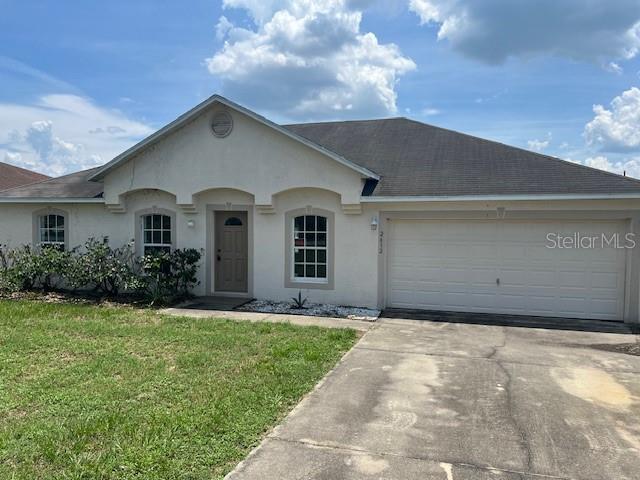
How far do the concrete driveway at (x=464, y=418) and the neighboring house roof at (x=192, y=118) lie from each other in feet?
14.8

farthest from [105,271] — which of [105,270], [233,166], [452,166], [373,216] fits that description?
[452,166]

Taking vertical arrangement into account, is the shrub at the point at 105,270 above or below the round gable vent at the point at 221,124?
below

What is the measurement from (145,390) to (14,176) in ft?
78.5

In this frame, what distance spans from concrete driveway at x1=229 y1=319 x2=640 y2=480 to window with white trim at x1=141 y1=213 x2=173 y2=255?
720 cm

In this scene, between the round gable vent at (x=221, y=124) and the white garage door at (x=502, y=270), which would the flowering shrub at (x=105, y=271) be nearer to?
the round gable vent at (x=221, y=124)

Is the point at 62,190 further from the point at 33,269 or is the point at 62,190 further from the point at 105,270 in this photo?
the point at 105,270

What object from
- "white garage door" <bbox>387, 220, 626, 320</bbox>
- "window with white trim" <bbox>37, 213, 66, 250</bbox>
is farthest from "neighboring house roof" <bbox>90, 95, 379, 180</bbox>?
"window with white trim" <bbox>37, 213, 66, 250</bbox>

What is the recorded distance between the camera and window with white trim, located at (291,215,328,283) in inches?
466

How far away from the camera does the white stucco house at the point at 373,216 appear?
1037 centimetres

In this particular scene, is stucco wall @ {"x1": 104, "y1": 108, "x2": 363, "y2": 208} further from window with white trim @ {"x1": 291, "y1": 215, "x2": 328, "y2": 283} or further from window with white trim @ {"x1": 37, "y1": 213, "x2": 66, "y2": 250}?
window with white trim @ {"x1": 37, "y1": 213, "x2": 66, "y2": 250}

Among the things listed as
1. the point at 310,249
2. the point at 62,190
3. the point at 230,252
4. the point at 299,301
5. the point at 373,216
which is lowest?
the point at 299,301

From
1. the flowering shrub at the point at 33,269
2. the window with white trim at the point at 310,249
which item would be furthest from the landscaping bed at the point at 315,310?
the flowering shrub at the point at 33,269

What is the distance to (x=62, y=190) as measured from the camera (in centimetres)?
Result: 1418

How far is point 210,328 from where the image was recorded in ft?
30.0
